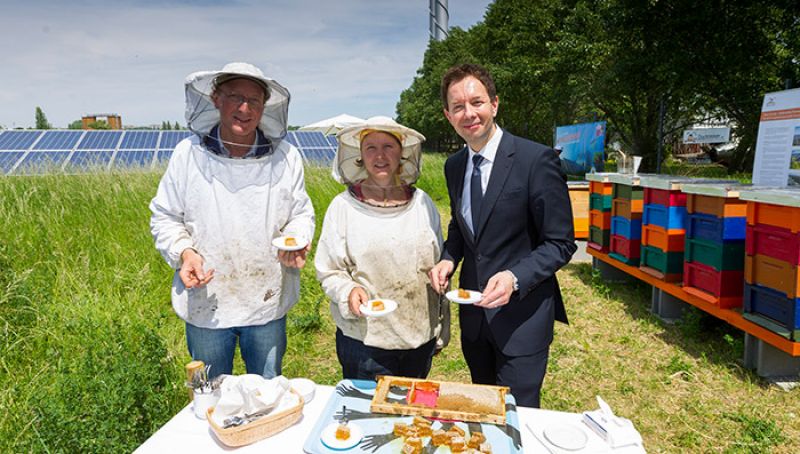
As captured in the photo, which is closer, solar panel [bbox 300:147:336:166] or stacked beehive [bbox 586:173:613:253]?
stacked beehive [bbox 586:173:613:253]

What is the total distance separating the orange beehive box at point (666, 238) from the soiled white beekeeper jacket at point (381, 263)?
3711 mm

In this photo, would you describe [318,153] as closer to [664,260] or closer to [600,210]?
[600,210]

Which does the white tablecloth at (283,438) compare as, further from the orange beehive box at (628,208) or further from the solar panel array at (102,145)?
the solar panel array at (102,145)

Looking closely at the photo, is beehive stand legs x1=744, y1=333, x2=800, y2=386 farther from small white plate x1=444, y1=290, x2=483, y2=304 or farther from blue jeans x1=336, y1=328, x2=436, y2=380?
small white plate x1=444, y1=290, x2=483, y2=304

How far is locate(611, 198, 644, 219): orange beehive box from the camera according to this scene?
579 cm

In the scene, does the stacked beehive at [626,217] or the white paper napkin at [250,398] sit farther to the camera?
the stacked beehive at [626,217]

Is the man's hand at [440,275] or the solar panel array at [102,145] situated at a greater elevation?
the solar panel array at [102,145]

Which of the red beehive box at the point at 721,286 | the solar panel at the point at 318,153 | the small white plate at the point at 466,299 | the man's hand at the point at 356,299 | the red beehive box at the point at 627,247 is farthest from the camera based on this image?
the solar panel at the point at 318,153

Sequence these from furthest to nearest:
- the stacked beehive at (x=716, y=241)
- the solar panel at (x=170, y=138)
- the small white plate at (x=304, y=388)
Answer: the solar panel at (x=170, y=138)
the stacked beehive at (x=716, y=241)
the small white plate at (x=304, y=388)

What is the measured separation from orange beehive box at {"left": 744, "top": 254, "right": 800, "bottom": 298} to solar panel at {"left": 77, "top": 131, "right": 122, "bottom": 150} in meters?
17.8

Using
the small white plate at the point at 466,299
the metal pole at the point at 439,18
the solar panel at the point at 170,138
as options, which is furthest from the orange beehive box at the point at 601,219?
the metal pole at the point at 439,18

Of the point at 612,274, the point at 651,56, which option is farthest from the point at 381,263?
the point at 651,56

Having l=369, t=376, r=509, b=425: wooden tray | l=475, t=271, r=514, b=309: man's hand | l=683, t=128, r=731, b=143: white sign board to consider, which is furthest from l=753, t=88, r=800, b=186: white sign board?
l=683, t=128, r=731, b=143: white sign board

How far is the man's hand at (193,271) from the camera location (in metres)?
2.24
